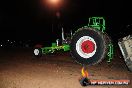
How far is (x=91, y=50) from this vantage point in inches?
286

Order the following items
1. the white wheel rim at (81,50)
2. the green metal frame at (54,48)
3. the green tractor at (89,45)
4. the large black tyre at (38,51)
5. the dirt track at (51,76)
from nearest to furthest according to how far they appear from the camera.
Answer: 1. the dirt track at (51,76)
2. the green tractor at (89,45)
3. the white wheel rim at (81,50)
4. the green metal frame at (54,48)
5. the large black tyre at (38,51)

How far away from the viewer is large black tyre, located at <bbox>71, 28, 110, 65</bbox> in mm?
6805

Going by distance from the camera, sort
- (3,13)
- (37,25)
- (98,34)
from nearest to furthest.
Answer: (98,34) → (37,25) → (3,13)

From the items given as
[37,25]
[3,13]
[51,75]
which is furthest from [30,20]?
[51,75]

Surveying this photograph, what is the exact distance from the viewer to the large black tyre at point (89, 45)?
6805mm

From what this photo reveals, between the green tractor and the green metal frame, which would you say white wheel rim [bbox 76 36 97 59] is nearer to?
the green tractor

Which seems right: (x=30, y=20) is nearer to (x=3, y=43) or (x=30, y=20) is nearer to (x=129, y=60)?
(x=3, y=43)

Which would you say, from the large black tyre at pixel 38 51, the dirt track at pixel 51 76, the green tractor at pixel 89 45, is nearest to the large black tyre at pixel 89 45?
the green tractor at pixel 89 45

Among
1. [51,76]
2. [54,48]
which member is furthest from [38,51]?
[51,76]

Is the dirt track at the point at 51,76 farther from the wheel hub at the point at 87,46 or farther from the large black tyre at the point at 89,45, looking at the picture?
the wheel hub at the point at 87,46

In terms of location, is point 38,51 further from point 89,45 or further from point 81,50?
point 89,45

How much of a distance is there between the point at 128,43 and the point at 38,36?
1274 centimetres

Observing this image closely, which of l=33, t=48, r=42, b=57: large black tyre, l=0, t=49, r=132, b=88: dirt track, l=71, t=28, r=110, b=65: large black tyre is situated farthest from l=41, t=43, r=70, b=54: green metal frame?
l=71, t=28, r=110, b=65: large black tyre

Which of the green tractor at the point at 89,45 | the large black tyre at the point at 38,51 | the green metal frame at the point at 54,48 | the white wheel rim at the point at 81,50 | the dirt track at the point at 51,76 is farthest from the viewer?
the large black tyre at the point at 38,51
